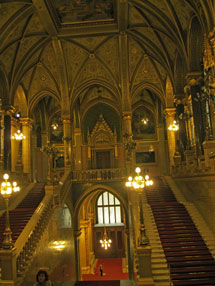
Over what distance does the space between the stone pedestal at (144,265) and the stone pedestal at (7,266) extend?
372cm

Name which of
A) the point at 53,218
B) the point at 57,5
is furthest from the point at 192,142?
the point at 57,5

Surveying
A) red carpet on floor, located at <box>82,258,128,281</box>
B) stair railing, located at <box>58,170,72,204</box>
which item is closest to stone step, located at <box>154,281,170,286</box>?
stair railing, located at <box>58,170,72,204</box>

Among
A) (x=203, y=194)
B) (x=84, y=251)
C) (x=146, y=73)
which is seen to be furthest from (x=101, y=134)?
(x=203, y=194)

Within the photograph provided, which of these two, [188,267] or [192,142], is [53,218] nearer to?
[188,267]

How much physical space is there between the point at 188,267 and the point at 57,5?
45.8ft

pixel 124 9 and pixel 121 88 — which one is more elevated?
pixel 124 9

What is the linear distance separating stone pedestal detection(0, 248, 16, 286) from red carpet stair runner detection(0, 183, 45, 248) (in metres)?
2.52

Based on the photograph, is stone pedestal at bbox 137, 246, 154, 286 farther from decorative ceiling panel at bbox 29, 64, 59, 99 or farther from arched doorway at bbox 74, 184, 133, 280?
decorative ceiling panel at bbox 29, 64, 59, 99

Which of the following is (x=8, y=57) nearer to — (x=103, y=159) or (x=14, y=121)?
(x=14, y=121)

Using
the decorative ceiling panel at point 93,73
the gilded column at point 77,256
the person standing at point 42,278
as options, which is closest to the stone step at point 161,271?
the person standing at point 42,278

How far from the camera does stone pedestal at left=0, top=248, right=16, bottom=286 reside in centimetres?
845

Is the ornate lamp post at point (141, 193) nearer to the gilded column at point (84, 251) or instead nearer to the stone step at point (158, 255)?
the stone step at point (158, 255)

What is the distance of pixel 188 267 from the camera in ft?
30.3

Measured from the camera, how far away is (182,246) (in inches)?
413
